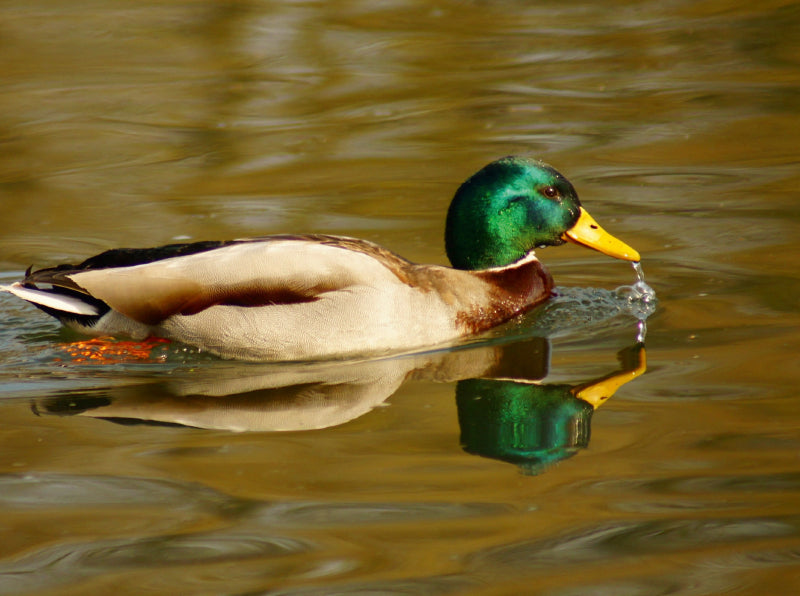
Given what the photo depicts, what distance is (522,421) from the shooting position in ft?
18.1

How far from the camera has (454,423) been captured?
5.45 metres

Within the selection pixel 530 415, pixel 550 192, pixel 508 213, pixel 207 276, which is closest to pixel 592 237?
pixel 550 192

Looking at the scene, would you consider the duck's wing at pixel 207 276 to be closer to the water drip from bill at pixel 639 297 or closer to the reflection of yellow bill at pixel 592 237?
the reflection of yellow bill at pixel 592 237

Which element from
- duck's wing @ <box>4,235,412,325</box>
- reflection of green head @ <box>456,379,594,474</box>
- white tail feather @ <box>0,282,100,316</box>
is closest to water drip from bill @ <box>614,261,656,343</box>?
reflection of green head @ <box>456,379,594,474</box>

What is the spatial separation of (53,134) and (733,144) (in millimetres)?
5696

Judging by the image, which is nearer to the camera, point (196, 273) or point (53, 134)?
point (196, 273)

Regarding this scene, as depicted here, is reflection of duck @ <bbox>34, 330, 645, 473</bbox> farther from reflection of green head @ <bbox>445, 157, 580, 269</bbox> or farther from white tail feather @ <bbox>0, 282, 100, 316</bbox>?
white tail feather @ <bbox>0, 282, 100, 316</bbox>

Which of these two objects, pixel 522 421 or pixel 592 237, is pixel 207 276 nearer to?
pixel 522 421

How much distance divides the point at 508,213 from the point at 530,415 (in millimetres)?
1696

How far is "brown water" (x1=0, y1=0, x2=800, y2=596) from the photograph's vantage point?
4.33 metres

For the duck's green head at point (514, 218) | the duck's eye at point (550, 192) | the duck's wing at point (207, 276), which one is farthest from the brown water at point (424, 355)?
the duck's eye at point (550, 192)

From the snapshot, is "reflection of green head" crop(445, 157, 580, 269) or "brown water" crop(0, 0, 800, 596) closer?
"brown water" crop(0, 0, 800, 596)

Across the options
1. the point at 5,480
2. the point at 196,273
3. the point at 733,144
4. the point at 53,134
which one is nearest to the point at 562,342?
the point at 196,273

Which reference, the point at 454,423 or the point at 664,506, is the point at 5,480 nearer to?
the point at 454,423
